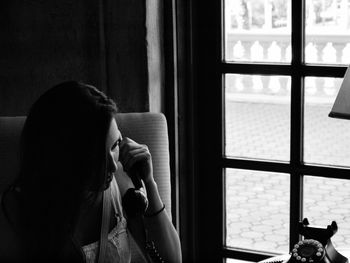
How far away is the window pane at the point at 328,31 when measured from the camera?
2502mm

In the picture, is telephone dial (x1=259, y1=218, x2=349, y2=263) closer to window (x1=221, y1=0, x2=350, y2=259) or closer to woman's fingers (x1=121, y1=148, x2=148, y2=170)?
woman's fingers (x1=121, y1=148, x2=148, y2=170)

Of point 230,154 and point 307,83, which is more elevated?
point 307,83

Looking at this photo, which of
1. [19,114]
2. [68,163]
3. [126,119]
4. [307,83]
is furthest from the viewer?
[19,114]

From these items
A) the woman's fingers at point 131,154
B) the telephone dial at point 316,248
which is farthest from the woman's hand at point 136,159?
the telephone dial at point 316,248

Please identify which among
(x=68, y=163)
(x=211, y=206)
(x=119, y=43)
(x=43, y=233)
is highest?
(x=119, y=43)

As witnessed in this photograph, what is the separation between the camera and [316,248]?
6.40 ft

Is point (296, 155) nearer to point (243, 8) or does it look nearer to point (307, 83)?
point (307, 83)

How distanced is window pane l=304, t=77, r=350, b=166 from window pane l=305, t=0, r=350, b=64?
0.11 metres

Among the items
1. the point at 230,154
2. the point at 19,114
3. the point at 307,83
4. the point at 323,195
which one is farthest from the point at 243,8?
the point at 19,114

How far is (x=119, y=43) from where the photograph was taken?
8.50ft

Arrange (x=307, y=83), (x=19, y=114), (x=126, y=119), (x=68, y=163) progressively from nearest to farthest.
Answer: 1. (x=68, y=163)
2. (x=126, y=119)
3. (x=307, y=83)
4. (x=19, y=114)

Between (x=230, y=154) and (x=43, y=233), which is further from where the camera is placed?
(x=230, y=154)

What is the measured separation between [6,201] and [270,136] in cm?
114

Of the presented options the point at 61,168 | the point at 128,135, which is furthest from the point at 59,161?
the point at 128,135
